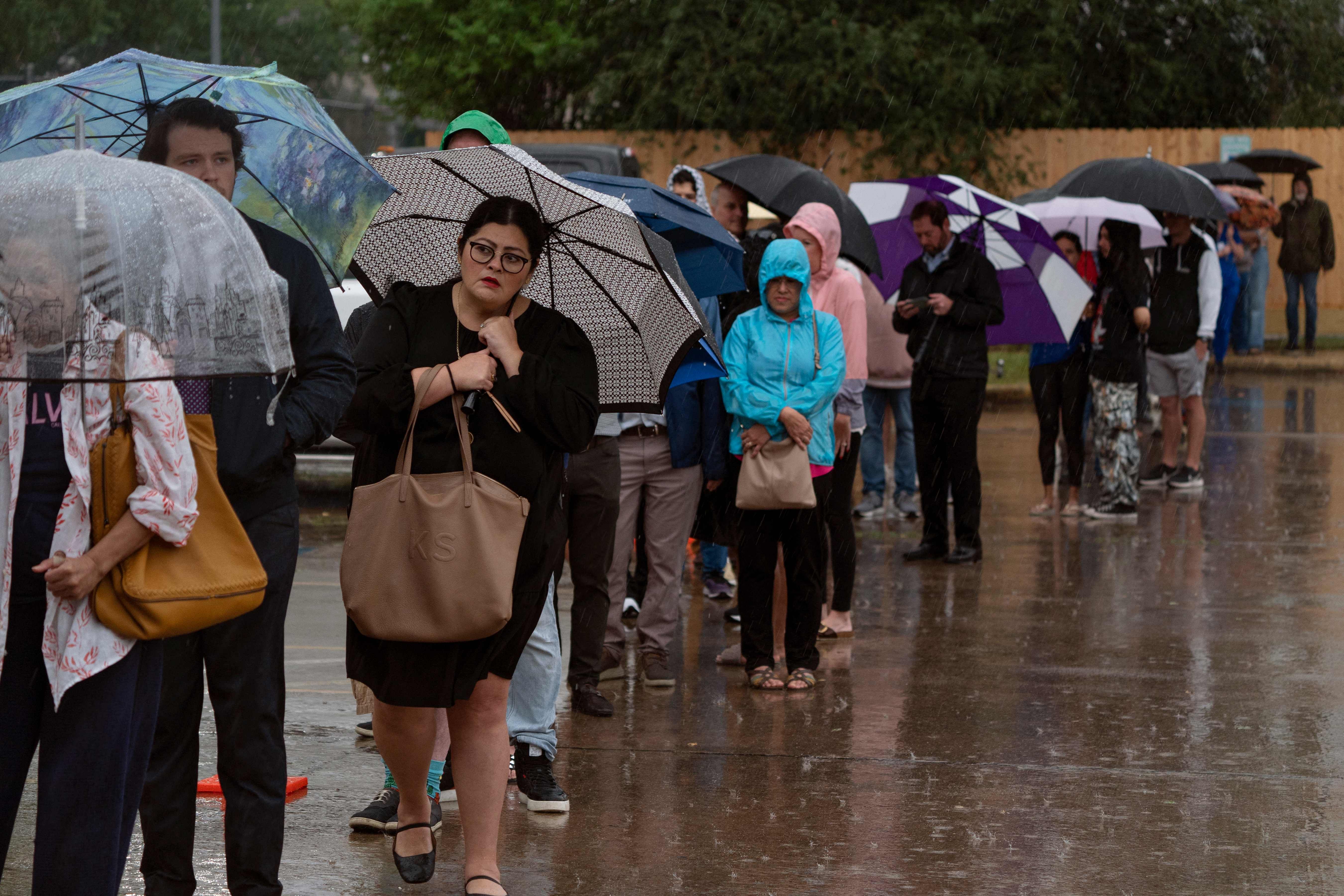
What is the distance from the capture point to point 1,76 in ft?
112

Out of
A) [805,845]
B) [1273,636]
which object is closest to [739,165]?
[1273,636]

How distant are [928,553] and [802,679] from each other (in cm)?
322

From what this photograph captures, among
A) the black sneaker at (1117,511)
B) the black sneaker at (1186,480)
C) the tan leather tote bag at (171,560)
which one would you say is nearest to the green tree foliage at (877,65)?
the black sneaker at (1186,480)

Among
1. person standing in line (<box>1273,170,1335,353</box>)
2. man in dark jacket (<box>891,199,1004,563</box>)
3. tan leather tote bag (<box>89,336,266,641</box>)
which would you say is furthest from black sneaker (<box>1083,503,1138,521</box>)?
person standing in line (<box>1273,170,1335,353</box>)

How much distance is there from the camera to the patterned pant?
11.7 meters

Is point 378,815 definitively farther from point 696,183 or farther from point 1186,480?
point 1186,480

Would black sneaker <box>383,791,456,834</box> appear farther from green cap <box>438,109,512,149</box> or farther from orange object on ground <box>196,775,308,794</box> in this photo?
green cap <box>438,109,512,149</box>

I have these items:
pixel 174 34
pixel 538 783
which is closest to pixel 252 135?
pixel 538 783

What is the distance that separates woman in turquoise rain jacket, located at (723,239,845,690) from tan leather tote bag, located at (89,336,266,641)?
3.55 m

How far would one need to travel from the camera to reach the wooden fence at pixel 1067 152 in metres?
24.9

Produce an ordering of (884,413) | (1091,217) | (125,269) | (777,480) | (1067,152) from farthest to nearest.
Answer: (1067,152) → (1091,217) → (884,413) → (777,480) → (125,269)

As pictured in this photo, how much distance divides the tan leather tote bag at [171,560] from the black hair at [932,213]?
6524 millimetres

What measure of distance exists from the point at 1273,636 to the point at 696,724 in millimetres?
3143

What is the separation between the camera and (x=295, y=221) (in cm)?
451
